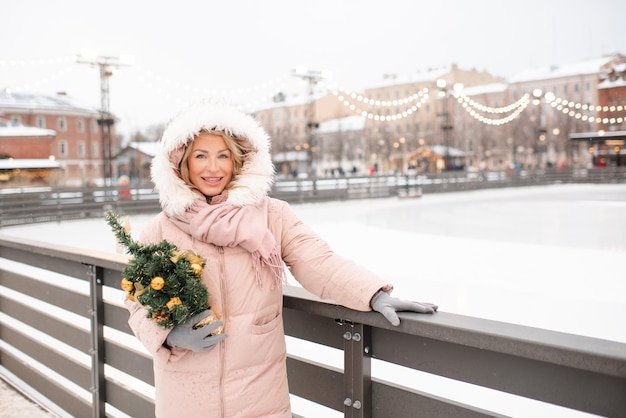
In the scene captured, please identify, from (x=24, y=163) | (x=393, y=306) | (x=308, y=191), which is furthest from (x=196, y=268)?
(x=24, y=163)

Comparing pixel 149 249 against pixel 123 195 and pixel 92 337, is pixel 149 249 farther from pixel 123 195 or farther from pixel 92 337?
pixel 123 195

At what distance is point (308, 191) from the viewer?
23391 millimetres

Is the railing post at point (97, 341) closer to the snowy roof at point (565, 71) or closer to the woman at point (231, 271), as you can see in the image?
the woman at point (231, 271)

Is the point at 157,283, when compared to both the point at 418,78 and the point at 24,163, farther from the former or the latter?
the point at 418,78

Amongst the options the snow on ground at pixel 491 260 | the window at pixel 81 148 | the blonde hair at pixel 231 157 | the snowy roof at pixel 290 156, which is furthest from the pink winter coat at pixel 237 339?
the snowy roof at pixel 290 156

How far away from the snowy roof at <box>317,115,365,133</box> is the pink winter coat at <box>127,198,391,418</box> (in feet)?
229

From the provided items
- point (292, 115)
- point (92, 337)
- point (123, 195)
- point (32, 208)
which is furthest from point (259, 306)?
point (292, 115)

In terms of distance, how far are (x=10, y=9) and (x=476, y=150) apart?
4726 cm

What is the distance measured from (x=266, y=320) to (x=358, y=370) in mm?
332

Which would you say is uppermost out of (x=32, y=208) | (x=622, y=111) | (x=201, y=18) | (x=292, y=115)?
(x=201, y=18)

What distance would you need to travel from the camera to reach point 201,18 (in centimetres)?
10856

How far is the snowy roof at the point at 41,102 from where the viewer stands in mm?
47219

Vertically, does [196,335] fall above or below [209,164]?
below

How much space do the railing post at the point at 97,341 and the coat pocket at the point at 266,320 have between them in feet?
4.52
